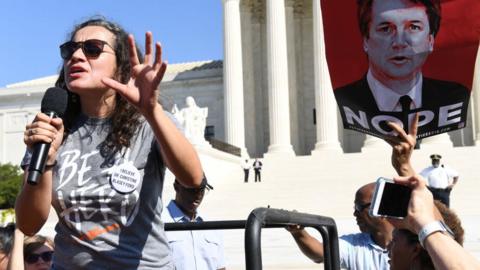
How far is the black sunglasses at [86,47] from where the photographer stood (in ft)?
11.5

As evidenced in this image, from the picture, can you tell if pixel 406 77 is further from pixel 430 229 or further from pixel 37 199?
pixel 37 199

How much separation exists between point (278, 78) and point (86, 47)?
47322mm

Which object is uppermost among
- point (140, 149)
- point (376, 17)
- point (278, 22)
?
point (278, 22)

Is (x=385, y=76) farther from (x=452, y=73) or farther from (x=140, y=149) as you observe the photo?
(x=140, y=149)

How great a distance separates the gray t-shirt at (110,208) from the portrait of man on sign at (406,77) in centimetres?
168

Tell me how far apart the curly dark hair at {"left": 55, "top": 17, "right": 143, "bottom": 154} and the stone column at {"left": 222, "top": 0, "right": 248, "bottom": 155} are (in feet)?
156

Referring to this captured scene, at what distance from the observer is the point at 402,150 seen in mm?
4203

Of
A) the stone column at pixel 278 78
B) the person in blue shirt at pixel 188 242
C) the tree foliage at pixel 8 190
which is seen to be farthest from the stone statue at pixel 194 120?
the person in blue shirt at pixel 188 242

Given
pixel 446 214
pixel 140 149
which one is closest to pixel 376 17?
pixel 446 214

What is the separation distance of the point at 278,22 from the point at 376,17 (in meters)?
46.5

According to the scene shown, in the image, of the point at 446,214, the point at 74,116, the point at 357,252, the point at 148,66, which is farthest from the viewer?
the point at 357,252

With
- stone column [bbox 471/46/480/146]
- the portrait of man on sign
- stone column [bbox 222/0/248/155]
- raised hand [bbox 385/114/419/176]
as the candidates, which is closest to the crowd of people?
raised hand [bbox 385/114/419/176]


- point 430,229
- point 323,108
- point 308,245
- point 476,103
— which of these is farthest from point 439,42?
point 476,103

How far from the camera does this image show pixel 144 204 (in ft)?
11.1
